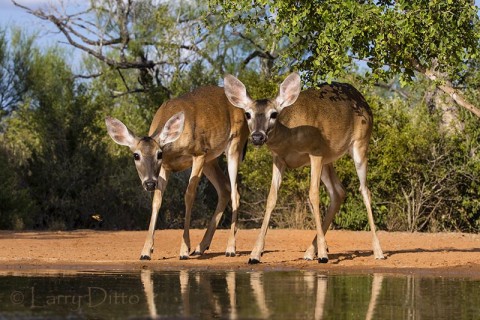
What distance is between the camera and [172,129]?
15648 millimetres

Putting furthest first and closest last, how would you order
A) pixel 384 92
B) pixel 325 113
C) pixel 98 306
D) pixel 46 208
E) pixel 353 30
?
pixel 384 92 < pixel 46 208 < pixel 325 113 < pixel 353 30 < pixel 98 306

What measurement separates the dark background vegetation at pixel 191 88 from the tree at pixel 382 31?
46mm

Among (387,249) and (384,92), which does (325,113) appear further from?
(384,92)

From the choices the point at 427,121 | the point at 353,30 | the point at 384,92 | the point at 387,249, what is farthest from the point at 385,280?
the point at 384,92

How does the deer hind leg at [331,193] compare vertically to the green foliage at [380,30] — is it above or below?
below

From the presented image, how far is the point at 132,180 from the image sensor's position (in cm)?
2661

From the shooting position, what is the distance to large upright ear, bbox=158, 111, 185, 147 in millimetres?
15594

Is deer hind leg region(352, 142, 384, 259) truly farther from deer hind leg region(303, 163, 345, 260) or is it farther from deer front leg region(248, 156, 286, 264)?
deer front leg region(248, 156, 286, 264)

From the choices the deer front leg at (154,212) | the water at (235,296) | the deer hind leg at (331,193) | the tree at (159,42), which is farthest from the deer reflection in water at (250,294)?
the tree at (159,42)

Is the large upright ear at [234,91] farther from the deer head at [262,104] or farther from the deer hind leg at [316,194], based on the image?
the deer hind leg at [316,194]

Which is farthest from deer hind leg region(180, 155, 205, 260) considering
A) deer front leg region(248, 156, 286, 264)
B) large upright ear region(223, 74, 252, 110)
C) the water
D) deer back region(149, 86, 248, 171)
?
the water

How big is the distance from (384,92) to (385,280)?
33.4 m

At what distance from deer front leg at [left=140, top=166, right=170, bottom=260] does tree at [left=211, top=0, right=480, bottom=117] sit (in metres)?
2.69

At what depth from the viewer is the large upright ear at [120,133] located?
15688 mm
